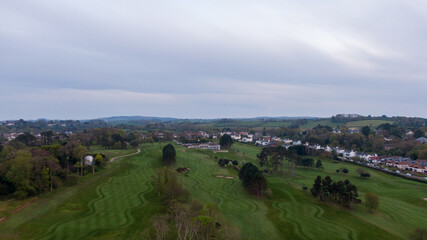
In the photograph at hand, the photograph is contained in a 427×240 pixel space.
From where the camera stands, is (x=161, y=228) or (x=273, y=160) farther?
(x=273, y=160)

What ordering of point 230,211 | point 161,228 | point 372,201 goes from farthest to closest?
point 372,201 → point 230,211 → point 161,228

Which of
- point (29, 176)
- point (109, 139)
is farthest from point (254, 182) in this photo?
point (109, 139)

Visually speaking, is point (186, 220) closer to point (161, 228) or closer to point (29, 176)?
point (161, 228)

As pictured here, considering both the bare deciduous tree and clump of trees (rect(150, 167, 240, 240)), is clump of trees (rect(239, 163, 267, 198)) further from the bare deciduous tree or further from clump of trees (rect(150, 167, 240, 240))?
the bare deciduous tree

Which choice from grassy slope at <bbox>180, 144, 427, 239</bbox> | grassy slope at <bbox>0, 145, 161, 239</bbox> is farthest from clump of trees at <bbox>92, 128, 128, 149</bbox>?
grassy slope at <bbox>180, 144, 427, 239</bbox>

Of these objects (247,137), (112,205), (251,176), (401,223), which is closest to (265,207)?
(251,176)
